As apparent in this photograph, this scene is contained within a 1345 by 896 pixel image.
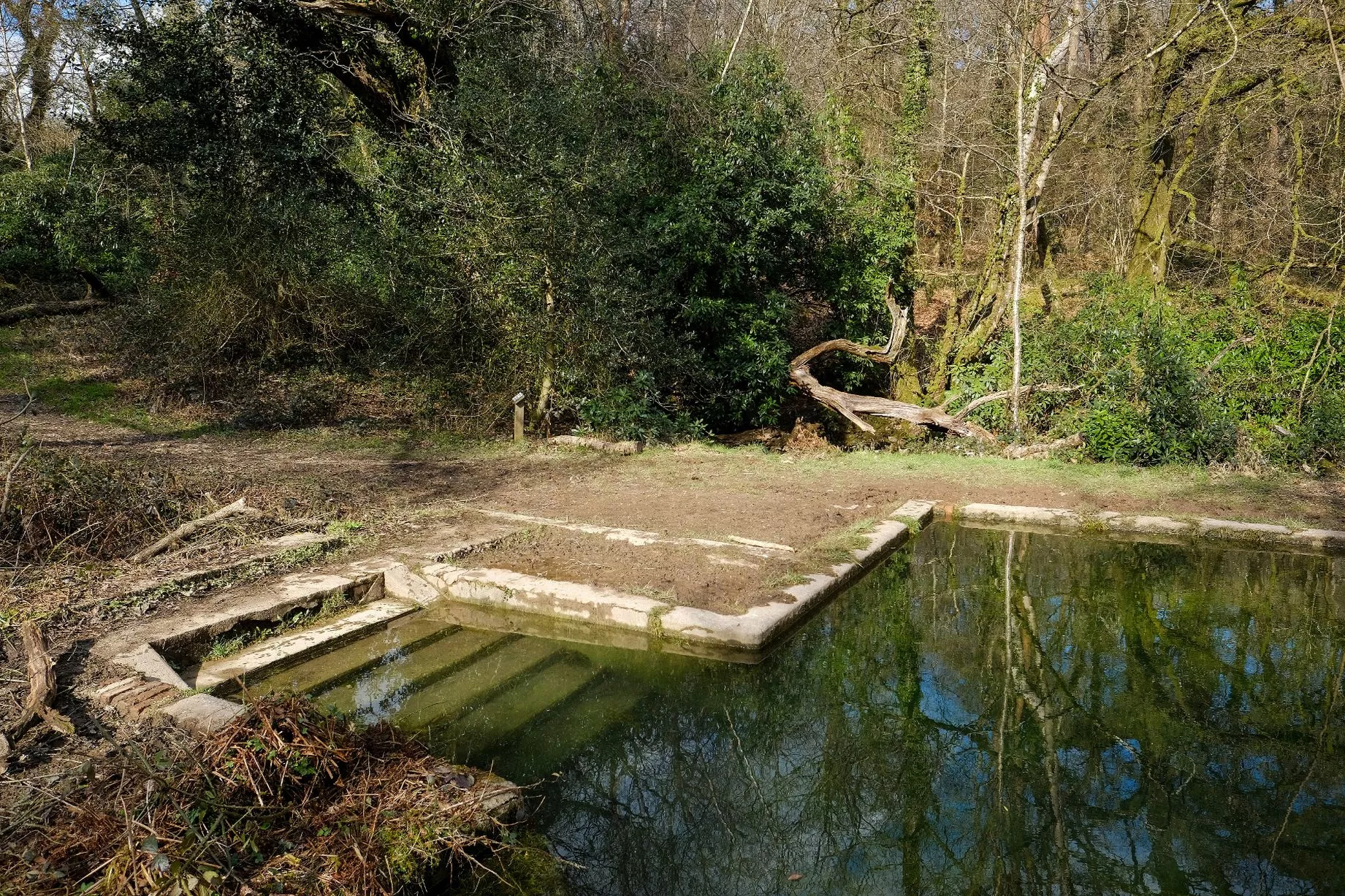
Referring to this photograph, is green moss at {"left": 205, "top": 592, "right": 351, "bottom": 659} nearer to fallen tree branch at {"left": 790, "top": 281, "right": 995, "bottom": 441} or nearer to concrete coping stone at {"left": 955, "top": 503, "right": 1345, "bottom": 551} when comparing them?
concrete coping stone at {"left": 955, "top": 503, "right": 1345, "bottom": 551}

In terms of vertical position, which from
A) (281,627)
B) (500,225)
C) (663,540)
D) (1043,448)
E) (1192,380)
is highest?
(500,225)

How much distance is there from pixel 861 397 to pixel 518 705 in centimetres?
803

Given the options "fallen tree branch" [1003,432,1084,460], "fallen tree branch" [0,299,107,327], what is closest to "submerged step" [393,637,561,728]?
"fallen tree branch" [1003,432,1084,460]

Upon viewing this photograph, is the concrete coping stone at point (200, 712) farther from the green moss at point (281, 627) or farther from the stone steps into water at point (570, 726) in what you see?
the stone steps into water at point (570, 726)

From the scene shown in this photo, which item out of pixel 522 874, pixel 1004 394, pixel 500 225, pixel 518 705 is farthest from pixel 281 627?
pixel 1004 394

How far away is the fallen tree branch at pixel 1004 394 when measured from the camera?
30.4ft

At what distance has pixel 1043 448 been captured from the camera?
891 centimetres

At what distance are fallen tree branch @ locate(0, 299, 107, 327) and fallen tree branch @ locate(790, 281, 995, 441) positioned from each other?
12004 mm

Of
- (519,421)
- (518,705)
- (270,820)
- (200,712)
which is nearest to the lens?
(270,820)

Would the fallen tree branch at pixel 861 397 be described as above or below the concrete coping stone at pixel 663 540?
above

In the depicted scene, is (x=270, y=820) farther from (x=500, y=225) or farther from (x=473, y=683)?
(x=500, y=225)

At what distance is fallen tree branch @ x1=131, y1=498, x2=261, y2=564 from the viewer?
4.86 meters

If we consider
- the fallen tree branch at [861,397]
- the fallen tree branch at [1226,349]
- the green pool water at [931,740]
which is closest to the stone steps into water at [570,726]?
the green pool water at [931,740]

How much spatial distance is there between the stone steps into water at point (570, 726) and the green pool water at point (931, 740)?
11 millimetres
